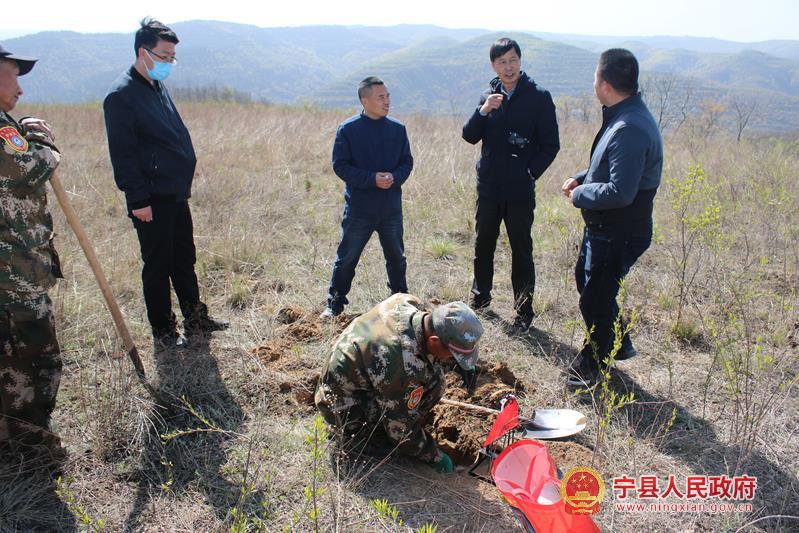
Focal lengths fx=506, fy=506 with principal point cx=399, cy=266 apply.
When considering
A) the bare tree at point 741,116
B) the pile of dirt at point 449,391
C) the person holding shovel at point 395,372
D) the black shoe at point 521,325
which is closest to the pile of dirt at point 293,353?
the pile of dirt at point 449,391

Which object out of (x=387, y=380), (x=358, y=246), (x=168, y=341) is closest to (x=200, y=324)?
(x=168, y=341)

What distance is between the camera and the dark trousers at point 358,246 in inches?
151

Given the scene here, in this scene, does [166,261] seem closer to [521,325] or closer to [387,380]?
[387,380]

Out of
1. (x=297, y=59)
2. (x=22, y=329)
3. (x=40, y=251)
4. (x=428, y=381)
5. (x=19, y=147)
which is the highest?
(x=297, y=59)

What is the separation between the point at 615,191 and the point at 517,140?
1044 millimetres

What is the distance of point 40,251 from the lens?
2.38 meters

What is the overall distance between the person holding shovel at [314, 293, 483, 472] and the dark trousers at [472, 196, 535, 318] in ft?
5.01

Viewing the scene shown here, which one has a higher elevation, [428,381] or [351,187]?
[351,187]

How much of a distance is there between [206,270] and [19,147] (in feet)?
8.50

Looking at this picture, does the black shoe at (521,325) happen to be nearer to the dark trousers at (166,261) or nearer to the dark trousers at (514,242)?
the dark trousers at (514,242)

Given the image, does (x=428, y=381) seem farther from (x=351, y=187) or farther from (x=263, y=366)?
(x=351, y=187)

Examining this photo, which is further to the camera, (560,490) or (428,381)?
(428,381)

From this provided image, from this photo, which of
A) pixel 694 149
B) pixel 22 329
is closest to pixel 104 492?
pixel 22 329

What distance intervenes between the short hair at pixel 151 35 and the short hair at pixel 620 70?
2.51 metres
